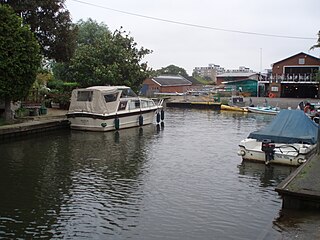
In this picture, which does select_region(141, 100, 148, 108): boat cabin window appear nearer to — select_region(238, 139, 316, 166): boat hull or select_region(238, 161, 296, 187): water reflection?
select_region(238, 139, 316, 166): boat hull

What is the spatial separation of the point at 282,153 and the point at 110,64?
22.2 meters

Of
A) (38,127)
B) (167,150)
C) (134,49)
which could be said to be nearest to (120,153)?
(167,150)

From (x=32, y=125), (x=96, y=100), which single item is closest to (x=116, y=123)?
(x=96, y=100)

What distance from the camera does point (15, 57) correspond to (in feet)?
69.3

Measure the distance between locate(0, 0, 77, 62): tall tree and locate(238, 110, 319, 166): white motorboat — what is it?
1661cm

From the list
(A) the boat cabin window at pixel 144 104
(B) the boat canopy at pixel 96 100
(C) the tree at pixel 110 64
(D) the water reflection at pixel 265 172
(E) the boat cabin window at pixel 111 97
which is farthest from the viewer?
(C) the tree at pixel 110 64

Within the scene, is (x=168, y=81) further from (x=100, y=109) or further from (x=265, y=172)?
(x=265, y=172)

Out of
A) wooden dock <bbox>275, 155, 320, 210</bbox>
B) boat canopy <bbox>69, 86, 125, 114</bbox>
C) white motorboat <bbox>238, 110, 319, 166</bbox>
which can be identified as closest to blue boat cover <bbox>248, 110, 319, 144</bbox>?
white motorboat <bbox>238, 110, 319, 166</bbox>

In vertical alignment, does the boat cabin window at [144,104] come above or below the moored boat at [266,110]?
above

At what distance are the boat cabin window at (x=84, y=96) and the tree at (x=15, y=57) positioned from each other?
445 centimetres

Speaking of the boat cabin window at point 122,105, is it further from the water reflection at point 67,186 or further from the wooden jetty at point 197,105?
the wooden jetty at point 197,105

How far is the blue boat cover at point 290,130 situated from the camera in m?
16.7

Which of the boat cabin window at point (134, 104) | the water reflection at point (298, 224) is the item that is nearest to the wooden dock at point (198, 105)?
the boat cabin window at point (134, 104)

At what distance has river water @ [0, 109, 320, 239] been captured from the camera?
30.2ft
